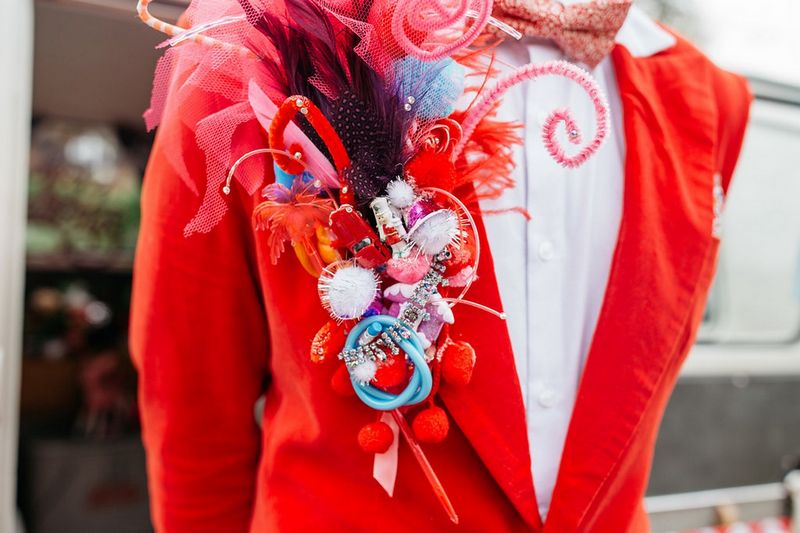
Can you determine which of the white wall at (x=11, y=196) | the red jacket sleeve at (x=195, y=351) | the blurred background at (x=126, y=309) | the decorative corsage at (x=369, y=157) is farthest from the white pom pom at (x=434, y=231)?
the blurred background at (x=126, y=309)

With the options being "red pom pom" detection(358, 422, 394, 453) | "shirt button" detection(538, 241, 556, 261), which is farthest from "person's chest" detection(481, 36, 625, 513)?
"red pom pom" detection(358, 422, 394, 453)

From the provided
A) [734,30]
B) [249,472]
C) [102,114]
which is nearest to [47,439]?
[102,114]

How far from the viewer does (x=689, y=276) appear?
1020mm

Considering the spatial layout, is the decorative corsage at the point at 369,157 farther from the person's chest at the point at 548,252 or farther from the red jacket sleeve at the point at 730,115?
the red jacket sleeve at the point at 730,115

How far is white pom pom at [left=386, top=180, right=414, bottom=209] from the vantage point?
0.77 metres

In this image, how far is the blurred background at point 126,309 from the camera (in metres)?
2.23

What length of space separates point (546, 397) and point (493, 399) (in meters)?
0.10

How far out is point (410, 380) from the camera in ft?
2.66

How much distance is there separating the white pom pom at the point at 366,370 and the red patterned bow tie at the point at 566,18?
1.75 ft

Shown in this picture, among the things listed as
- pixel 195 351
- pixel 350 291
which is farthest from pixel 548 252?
pixel 195 351

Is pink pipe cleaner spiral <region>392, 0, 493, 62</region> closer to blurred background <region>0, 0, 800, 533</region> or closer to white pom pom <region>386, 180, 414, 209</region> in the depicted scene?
white pom pom <region>386, 180, 414, 209</region>

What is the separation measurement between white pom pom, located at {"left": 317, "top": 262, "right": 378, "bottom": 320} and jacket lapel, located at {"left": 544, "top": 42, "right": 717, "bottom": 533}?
0.40 m

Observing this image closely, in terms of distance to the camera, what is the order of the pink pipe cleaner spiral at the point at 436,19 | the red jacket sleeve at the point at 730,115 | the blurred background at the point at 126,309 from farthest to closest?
the blurred background at the point at 126,309, the red jacket sleeve at the point at 730,115, the pink pipe cleaner spiral at the point at 436,19

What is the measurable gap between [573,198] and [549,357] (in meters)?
0.25
